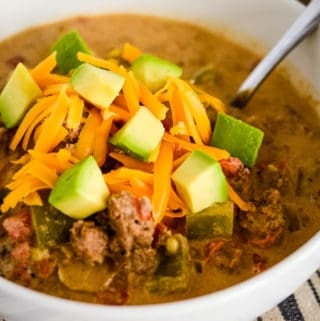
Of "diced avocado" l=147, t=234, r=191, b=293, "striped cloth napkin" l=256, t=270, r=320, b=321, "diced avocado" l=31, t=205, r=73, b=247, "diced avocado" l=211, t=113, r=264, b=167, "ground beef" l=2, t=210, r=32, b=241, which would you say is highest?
"diced avocado" l=211, t=113, r=264, b=167

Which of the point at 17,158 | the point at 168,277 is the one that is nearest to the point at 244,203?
the point at 168,277

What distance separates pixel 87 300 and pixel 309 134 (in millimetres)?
1063

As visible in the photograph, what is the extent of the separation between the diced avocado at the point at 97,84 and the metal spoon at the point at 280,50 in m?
0.62

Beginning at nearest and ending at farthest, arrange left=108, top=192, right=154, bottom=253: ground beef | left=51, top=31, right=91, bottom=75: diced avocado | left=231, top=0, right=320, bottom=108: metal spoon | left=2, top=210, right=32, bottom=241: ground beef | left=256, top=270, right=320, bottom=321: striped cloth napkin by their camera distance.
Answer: left=108, top=192, right=154, bottom=253: ground beef
left=2, top=210, right=32, bottom=241: ground beef
left=256, top=270, right=320, bottom=321: striped cloth napkin
left=51, top=31, right=91, bottom=75: diced avocado
left=231, top=0, right=320, bottom=108: metal spoon

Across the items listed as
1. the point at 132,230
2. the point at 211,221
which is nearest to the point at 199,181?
the point at 211,221

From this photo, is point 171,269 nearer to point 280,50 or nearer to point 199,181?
point 199,181

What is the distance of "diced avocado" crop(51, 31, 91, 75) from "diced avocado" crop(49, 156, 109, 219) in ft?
2.31

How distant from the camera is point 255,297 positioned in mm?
2064

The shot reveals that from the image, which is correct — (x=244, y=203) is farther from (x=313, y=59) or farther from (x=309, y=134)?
(x=313, y=59)

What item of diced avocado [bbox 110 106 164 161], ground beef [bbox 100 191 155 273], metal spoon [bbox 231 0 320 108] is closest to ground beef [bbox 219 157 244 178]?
diced avocado [bbox 110 106 164 161]

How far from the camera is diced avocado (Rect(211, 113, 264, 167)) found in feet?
8.17

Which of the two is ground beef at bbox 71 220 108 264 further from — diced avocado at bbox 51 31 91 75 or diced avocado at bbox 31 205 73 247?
diced avocado at bbox 51 31 91 75

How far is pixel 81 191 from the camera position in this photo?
6.96 ft

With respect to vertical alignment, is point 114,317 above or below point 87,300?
above
